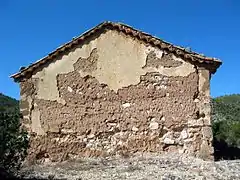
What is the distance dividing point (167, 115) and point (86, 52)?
355 cm

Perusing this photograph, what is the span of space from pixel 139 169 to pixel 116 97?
335 centimetres

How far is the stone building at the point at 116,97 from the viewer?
13562 mm

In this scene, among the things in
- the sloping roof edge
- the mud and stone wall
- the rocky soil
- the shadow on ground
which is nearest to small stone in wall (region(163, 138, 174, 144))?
the mud and stone wall

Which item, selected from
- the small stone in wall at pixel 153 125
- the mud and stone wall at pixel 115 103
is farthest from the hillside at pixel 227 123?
the small stone in wall at pixel 153 125

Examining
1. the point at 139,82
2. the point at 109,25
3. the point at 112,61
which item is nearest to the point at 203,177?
the point at 139,82

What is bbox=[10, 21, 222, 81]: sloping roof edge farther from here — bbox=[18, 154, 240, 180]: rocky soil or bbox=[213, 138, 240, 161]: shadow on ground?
bbox=[213, 138, 240, 161]: shadow on ground

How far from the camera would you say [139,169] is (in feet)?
36.8

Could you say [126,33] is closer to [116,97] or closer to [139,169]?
[116,97]

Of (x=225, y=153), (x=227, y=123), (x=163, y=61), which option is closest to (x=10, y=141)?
(x=163, y=61)

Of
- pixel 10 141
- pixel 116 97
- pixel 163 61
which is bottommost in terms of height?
pixel 10 141

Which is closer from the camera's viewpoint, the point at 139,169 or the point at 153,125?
the point at 139,169

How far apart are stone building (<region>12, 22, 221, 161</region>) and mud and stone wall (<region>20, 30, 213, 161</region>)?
0.03 meters

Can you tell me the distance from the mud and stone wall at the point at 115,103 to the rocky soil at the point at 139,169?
528 mm

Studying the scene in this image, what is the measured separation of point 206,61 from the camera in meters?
13.6
